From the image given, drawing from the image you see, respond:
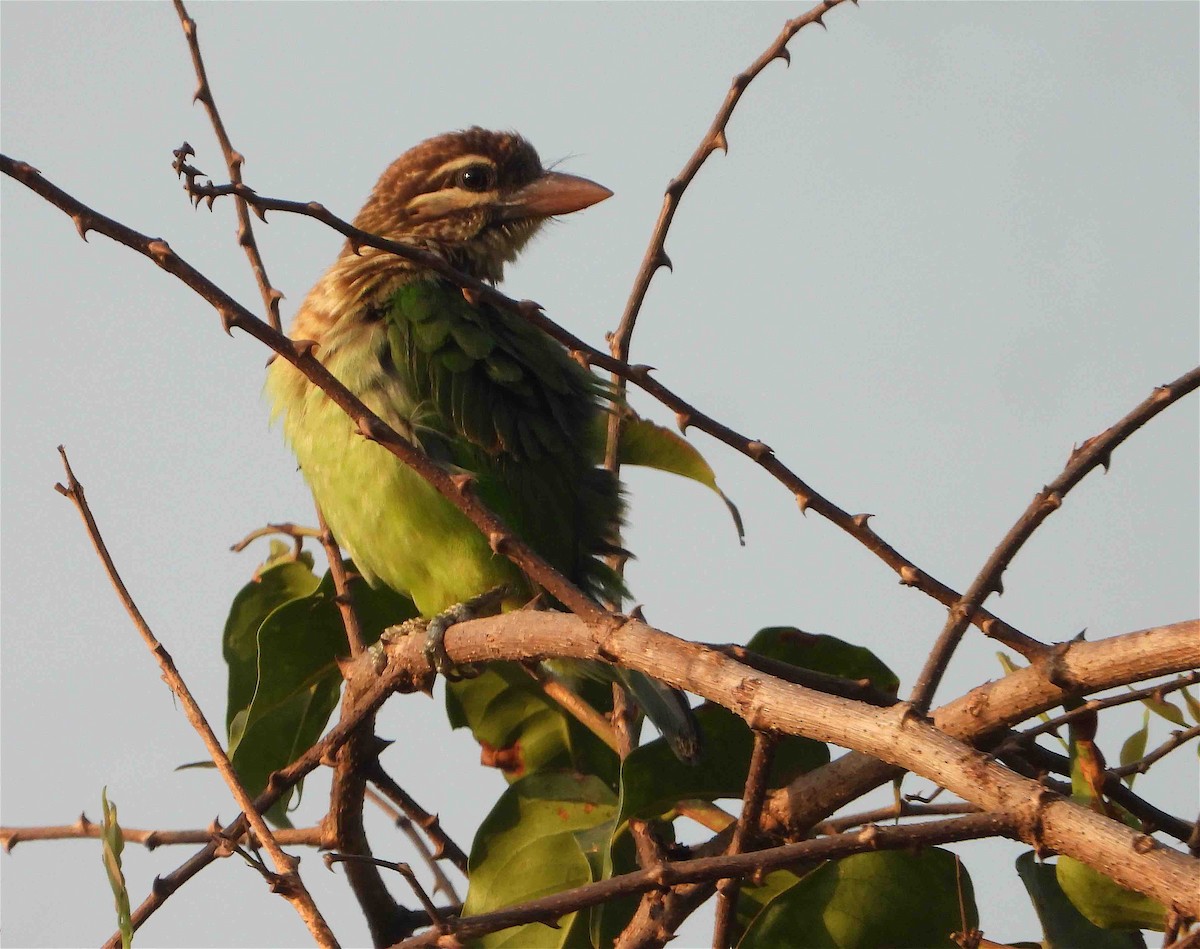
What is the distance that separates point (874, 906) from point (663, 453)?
139cm

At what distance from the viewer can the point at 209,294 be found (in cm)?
188

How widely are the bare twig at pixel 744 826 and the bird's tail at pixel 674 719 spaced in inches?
8.8

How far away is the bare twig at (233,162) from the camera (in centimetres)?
326

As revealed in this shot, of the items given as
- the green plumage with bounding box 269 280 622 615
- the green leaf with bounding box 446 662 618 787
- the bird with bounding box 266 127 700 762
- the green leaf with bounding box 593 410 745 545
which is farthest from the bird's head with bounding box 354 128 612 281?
the green leaf with bounding box 446 662 618 787

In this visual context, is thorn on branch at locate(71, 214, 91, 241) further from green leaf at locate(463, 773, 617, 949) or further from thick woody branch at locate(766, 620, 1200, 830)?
green leaf at locate(463, 773, 617, 949)

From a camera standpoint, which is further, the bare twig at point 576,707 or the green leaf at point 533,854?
the bare twig at point 576,707

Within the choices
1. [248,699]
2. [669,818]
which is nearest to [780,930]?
[669,818]

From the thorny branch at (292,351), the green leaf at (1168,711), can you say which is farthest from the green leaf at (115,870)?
the green leaf at (1168,711)

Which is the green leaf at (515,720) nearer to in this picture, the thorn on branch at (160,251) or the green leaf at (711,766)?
the green leaf at (711,766)

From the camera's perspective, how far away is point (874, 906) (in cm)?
230

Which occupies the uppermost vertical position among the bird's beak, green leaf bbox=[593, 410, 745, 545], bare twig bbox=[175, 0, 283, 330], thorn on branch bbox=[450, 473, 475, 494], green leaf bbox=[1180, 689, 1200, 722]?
the bird's beak

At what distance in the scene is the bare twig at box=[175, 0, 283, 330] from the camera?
326 cm

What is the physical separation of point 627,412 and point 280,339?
1.84 m

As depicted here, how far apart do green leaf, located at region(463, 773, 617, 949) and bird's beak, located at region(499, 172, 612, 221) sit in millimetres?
2126
